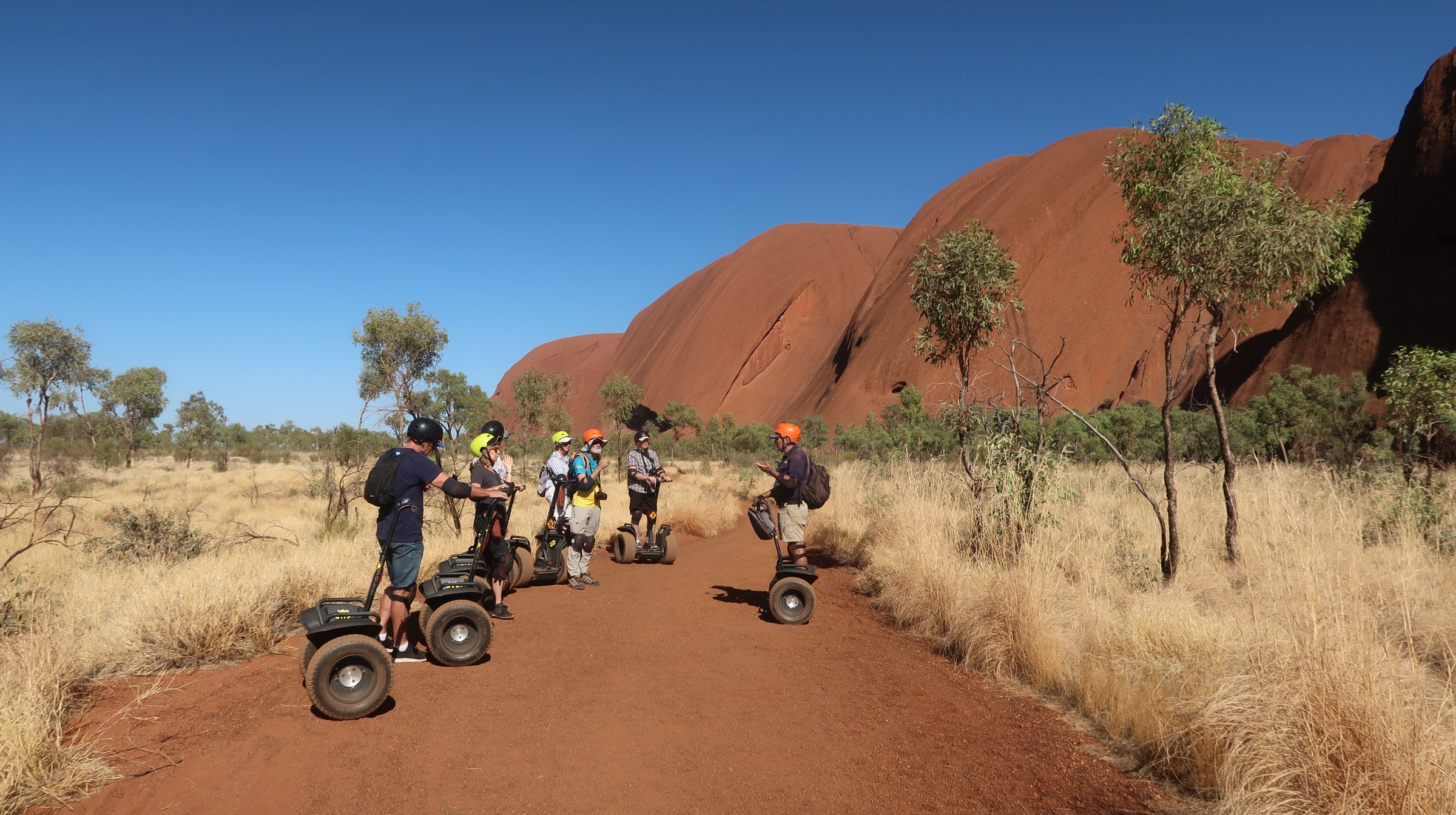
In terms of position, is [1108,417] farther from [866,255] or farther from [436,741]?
[866,255]

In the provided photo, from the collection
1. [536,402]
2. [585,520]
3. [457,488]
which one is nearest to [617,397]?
[536,402]

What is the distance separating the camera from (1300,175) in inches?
1992

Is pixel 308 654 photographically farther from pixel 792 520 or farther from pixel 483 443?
pixel 792 520

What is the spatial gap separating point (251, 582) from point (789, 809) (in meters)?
5.96

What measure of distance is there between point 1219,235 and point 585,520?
25.5ft

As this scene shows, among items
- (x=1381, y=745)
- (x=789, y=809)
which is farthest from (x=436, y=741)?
(x=1381, y=745)

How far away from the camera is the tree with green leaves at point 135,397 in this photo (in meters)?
40.7

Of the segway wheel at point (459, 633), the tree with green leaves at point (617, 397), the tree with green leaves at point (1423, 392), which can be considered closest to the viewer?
→ the segway wheel at point (459, 633)

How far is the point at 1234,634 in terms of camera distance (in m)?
4.62

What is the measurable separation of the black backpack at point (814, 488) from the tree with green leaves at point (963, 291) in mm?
4485

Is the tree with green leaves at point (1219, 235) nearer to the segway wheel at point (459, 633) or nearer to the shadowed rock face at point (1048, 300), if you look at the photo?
the shadowed rock face at point (1048, 300)

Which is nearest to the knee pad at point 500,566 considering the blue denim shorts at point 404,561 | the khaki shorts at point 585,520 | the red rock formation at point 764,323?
the khaki shorts at point 585,520

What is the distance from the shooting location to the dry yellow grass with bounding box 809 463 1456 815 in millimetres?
3039

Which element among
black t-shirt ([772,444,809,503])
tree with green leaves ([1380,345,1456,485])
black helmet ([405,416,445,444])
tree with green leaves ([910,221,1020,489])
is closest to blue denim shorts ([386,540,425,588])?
black helmet ([405,416,445,444])
